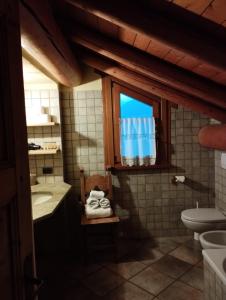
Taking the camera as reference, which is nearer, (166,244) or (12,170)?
(12,170)

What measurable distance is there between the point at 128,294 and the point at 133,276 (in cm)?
25

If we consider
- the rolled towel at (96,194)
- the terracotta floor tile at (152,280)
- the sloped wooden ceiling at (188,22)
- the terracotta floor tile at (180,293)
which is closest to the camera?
the sloped wooden ceiling at (188,22)

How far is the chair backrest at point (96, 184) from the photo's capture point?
2.93m

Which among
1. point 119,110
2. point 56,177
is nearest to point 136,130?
point 119,110

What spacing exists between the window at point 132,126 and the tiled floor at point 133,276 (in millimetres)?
1082

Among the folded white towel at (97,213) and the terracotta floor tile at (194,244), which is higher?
the folded white towel at (97,213)

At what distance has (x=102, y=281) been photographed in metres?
2.32

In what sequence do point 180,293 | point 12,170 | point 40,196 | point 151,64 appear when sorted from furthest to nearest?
1. point 40,196
2. point 180,293
3. point 151,64
4. point 12,170

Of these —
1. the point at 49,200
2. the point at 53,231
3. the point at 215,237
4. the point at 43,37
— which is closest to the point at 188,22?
the point at 43,37

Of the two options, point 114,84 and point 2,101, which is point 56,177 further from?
point 2,101

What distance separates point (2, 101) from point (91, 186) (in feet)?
7.68

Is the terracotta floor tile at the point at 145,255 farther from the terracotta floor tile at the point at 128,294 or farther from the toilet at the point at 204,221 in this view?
the toilet at the point at 204,221

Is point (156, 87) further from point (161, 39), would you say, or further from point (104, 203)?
point (104, 203)

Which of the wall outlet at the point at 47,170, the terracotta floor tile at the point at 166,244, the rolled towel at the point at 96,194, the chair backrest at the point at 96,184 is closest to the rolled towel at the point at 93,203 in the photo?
the rolled towel at the point at 96,194
